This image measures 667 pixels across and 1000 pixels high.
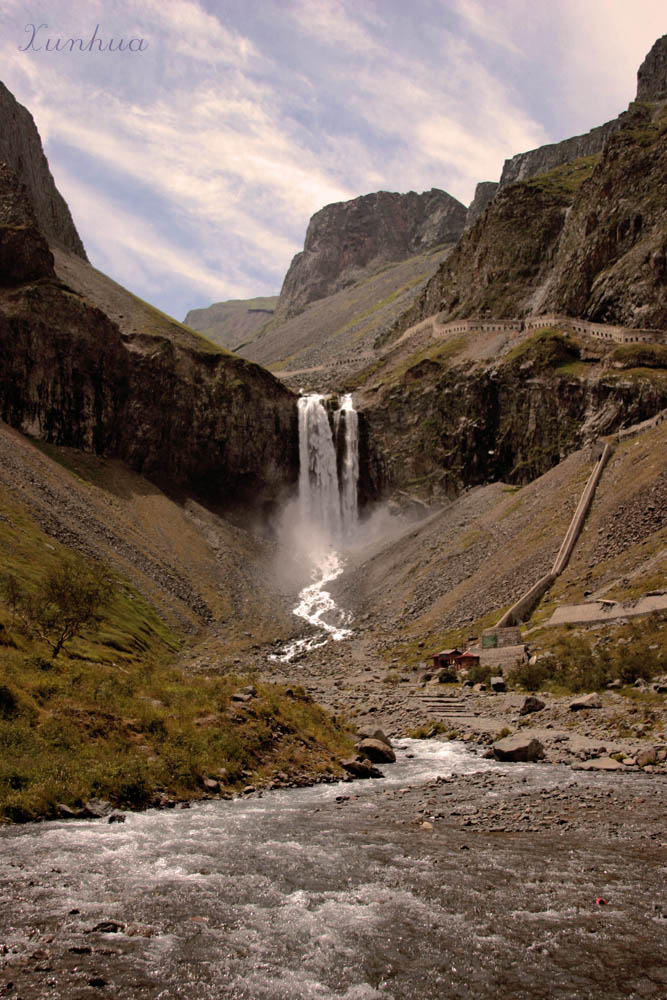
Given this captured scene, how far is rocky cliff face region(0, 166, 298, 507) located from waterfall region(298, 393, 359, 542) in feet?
8.77

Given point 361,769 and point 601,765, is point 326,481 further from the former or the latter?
point 601,765

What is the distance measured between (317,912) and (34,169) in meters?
174

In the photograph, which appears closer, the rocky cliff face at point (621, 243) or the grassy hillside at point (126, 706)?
the grassy hillside at point (126, 706)

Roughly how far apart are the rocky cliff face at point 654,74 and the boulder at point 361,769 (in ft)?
732

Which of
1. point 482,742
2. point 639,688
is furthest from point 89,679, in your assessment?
point 639,688

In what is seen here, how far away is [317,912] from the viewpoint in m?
11.5

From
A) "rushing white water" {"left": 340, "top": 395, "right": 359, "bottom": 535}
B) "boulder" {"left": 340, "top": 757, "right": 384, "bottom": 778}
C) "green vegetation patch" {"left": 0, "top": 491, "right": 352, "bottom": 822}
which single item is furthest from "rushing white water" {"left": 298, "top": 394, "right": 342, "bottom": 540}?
"boulder" {"left": 340, "top": 757, "right": 384, "bottom": 778}

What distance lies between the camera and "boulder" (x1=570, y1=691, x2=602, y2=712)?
3117 centimetres

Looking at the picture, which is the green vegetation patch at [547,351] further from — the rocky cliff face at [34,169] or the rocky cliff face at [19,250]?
the rocky cliff face at [34,169]

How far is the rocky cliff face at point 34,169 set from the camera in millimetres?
143312

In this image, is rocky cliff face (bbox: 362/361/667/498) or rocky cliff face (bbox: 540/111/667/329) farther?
rocky cliff face (bbox: 540/111/667/329)

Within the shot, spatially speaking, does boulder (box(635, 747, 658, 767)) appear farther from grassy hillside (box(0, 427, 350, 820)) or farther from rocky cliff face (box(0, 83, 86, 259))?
rocky cliff face (box(0, 83, 86, 259))

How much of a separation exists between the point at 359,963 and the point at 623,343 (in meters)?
101

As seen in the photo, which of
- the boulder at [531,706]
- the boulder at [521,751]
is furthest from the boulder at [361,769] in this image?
the boulder at [531,706]
